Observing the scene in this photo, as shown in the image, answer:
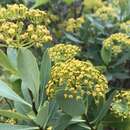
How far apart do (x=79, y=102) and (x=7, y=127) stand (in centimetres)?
21

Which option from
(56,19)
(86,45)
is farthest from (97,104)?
(56,19)

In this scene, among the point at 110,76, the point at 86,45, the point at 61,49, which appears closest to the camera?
the point at 61,49

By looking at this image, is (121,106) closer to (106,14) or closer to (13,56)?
(13,56)

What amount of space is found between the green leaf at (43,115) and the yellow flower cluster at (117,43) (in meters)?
0.46

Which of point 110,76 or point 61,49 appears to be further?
point 110,76

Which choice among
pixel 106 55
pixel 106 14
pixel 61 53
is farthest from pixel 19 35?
pixel 106 14

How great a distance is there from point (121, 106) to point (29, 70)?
0.95 ft

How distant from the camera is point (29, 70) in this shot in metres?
1.35

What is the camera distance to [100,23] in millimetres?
2279

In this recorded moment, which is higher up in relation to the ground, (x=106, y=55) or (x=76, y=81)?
(x=76, y=81)

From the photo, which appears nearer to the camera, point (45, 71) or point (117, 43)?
point (45, 71)

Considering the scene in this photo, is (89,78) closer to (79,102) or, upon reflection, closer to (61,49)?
(79,102)

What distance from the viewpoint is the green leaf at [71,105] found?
1.28 metres

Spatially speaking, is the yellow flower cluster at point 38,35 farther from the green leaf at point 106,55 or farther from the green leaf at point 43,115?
the green leaf at point 106,55
